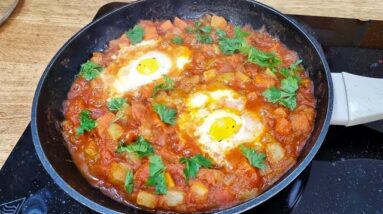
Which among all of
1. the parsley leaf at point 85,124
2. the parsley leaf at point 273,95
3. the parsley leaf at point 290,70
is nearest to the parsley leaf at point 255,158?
the parsley leaf at point 273,95

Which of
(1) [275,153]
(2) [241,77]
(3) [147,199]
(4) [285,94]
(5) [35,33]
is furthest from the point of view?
(5) [35,33]

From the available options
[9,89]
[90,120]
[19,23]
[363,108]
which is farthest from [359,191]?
[19,23]

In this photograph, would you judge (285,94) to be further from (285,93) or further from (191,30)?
(191,30)

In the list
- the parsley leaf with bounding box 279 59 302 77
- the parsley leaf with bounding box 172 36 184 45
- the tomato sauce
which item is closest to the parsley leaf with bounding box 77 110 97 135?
the tomato sauce

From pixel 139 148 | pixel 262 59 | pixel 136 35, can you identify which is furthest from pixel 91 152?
pixel 262 59

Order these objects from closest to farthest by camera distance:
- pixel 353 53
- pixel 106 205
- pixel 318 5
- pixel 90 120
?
pixel 106 205 < pixel 90 120 < pixel 353 53 < pixel 318 5

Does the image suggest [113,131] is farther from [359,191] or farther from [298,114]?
[359,191]
